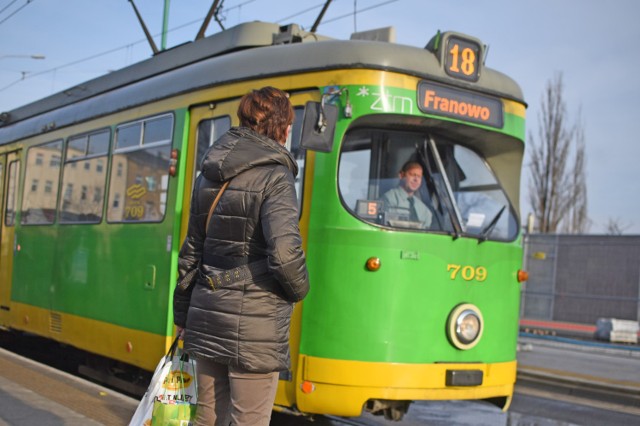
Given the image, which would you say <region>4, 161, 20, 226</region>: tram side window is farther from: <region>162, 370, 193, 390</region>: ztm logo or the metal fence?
the metal fence

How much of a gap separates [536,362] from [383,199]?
7565mm

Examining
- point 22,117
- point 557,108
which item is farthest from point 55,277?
point 557,108

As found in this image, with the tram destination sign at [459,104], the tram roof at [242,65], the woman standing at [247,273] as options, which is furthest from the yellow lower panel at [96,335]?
the woman standing at [247,273]

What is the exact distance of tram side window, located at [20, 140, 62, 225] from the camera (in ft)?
32.3

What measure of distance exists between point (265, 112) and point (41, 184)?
7570 millimetres

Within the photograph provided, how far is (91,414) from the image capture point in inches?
241

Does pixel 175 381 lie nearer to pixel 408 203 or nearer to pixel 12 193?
pixel 408 203

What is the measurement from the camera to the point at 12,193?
1134 cm

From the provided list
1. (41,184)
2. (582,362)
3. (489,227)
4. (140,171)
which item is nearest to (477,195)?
(489,227)

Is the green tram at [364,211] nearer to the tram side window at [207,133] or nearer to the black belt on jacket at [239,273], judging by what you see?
the tram side window at [207,133]

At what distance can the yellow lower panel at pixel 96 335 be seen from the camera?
727 centimetres

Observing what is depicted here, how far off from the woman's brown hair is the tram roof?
267 cm

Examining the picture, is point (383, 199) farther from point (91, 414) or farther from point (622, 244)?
point (622, 244)

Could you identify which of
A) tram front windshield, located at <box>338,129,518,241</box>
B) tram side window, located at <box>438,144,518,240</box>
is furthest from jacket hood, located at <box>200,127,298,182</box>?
tram side window, located at <box>438,144,518,240</box>
